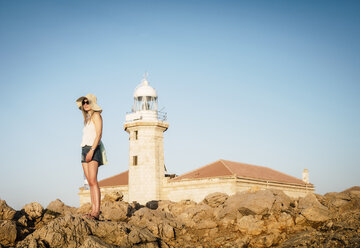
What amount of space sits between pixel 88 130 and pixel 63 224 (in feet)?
9.11

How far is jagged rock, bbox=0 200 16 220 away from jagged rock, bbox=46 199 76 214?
2.91 metres

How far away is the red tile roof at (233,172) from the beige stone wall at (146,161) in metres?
1.55

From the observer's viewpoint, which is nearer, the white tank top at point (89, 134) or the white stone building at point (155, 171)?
the white tank top at point (89, 134)

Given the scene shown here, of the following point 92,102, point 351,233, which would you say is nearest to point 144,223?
point 92,102

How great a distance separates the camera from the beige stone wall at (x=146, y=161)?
30.9m

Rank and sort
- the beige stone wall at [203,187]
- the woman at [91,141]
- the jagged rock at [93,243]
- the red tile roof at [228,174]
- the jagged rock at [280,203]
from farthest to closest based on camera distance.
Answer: the red tile roof at [228,174]
the beige stone wall at [203,187]
the jagged rock at [280,203]
the woman at [91,141]
the jagged rock at [93,243]

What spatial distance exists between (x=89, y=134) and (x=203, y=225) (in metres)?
6.42

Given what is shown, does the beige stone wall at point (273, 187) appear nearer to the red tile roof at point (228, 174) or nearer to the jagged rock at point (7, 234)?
the red tile roof at point (228, 174)

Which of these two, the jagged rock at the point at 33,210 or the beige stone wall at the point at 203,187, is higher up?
the beige stone wall at the point at 203,187

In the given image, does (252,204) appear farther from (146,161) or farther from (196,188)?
(146,161)

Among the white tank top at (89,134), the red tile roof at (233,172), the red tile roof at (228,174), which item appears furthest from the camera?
Result: the red tile roof at (228,174)

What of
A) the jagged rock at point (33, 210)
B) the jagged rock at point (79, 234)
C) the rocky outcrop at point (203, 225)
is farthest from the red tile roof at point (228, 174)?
the jagged rock at point (79, 234)

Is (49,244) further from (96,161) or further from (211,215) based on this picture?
(211,215)

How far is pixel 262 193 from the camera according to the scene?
17844mm
